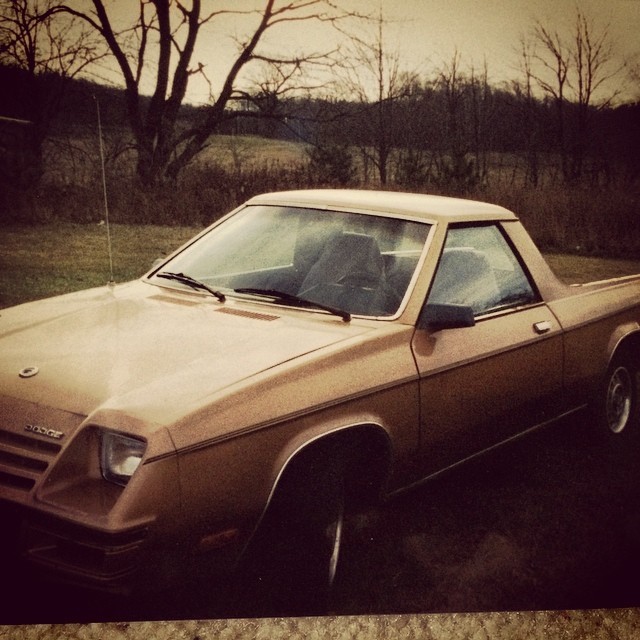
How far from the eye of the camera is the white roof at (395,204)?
116 inches

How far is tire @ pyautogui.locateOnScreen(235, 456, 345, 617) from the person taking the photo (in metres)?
2.13

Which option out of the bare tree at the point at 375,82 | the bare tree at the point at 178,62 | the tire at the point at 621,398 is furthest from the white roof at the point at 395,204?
the tire at the point at 621,398

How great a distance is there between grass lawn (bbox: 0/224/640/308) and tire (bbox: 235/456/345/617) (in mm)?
1948

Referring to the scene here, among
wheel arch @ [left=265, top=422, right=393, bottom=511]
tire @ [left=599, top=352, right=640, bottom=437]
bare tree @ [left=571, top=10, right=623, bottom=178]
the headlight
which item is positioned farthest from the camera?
tire @ [left=599, top=352, right=640, bottom=437]

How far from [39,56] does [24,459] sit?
7.26 feet

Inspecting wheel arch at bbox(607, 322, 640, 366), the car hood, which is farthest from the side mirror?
wheel arch at bbox(607, 322, 640, 366)

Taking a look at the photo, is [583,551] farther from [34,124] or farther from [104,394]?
[34,124]

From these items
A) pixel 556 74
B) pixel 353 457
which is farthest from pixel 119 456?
pixel 556 74

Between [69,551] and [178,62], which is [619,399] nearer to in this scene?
[178,62]

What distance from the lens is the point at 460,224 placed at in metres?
3.02

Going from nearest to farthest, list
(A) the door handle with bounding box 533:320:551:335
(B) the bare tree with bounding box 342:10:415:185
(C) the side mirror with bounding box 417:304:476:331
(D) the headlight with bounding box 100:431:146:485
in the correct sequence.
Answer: (D) the headlight with bounding box 100:431:146:485, (C) the side mirror with bounding box 417:304:476:331, (A) the door handle with bounding box 533:320:551:335, (B) the bare tree with bounding box 342:10:415:185

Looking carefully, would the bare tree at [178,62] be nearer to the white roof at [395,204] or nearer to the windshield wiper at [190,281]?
the white roof at [395,204]

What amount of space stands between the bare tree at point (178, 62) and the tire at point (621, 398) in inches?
92.7

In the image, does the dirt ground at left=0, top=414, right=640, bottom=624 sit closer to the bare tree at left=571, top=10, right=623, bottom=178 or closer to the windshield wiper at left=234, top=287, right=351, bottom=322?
the windshield wiper at left=234, top=287, right=351, bottom=322
